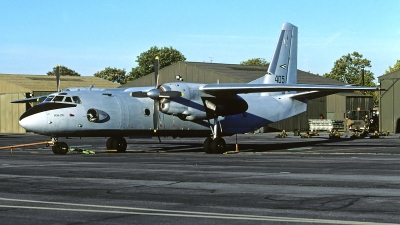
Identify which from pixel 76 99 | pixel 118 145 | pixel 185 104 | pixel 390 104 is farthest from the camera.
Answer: pixel 390 104

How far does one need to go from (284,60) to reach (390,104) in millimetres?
28161

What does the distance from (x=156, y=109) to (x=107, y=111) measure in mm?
3133

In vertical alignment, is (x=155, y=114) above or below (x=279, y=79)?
below

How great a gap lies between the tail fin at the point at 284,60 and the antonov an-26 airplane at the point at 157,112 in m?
3.23

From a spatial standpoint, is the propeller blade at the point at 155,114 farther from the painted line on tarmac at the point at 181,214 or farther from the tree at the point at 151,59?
the tree at the point at 151,59

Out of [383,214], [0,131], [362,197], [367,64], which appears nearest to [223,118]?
[362,197]

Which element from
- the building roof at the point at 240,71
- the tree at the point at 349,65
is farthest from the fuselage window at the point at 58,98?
the tree at the point at 349,65

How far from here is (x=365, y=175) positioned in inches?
706

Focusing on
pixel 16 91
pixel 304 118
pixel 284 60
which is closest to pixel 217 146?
pixel 284 60

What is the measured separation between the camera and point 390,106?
213ft

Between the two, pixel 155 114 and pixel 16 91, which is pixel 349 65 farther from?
pixel 155 114

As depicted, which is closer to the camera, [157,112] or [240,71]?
[157,112]

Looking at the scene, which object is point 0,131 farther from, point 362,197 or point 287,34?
point 362,197

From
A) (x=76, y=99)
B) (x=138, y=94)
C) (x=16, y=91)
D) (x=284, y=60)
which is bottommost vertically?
(x=76, y=99)
